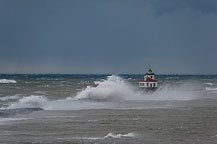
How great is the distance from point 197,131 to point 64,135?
904 centimetres

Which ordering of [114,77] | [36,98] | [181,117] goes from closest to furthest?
1. [181,117]
2. [36,98]
3. [114,77]

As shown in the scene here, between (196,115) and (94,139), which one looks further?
(196,115)

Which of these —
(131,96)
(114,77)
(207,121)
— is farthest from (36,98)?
(207,121)

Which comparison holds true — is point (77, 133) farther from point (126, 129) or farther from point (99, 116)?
point (99, 116)

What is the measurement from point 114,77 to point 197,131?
48239 mm

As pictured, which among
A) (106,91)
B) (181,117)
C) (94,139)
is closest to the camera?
(94,139)

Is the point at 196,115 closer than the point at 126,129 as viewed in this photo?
No

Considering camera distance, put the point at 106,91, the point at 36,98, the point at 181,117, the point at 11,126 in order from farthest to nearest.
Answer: the point at 106,91 < the point at 36,98 < the point at 181,117 < the point at 11,126

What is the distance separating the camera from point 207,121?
1423 inches

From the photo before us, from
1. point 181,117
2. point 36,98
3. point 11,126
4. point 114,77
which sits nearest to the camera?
point 11,126

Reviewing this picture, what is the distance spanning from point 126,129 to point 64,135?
4.87 metres

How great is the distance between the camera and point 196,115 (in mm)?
40812

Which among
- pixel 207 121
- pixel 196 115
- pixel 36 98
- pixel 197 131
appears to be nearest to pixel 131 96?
pixel 36 98

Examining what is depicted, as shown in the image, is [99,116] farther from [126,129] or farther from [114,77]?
[114,77]
